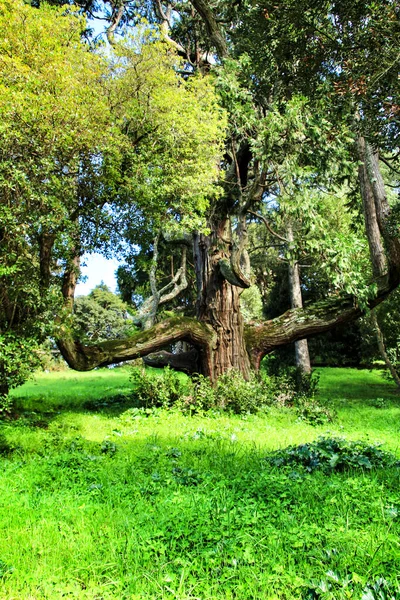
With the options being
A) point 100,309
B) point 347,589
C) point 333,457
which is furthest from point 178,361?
point 100,309

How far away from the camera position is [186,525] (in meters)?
3.25

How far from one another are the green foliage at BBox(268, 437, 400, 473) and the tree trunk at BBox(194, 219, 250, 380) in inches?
238

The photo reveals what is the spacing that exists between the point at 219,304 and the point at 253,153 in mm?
4096

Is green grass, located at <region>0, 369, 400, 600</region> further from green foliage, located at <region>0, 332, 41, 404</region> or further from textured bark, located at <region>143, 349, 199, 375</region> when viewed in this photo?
textured bark, located at <region>143, 349, 199, 375</region>

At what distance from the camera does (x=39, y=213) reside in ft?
20.0

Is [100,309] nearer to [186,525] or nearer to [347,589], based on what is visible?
[186,525]

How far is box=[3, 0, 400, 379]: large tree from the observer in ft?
18.7

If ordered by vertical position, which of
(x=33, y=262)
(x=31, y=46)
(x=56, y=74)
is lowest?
(x=33, y=262)

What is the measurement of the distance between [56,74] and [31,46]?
62 centimetres

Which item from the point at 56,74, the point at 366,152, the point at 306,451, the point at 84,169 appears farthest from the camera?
the point at 366,152

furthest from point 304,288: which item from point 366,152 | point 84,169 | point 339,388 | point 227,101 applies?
point 84,169

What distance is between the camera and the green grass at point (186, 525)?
8.63 ft

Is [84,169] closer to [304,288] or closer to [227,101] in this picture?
[227,101]

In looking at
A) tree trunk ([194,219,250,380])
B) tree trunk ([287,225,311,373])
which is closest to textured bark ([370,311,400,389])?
tree trunk ([194,219,250,380])
